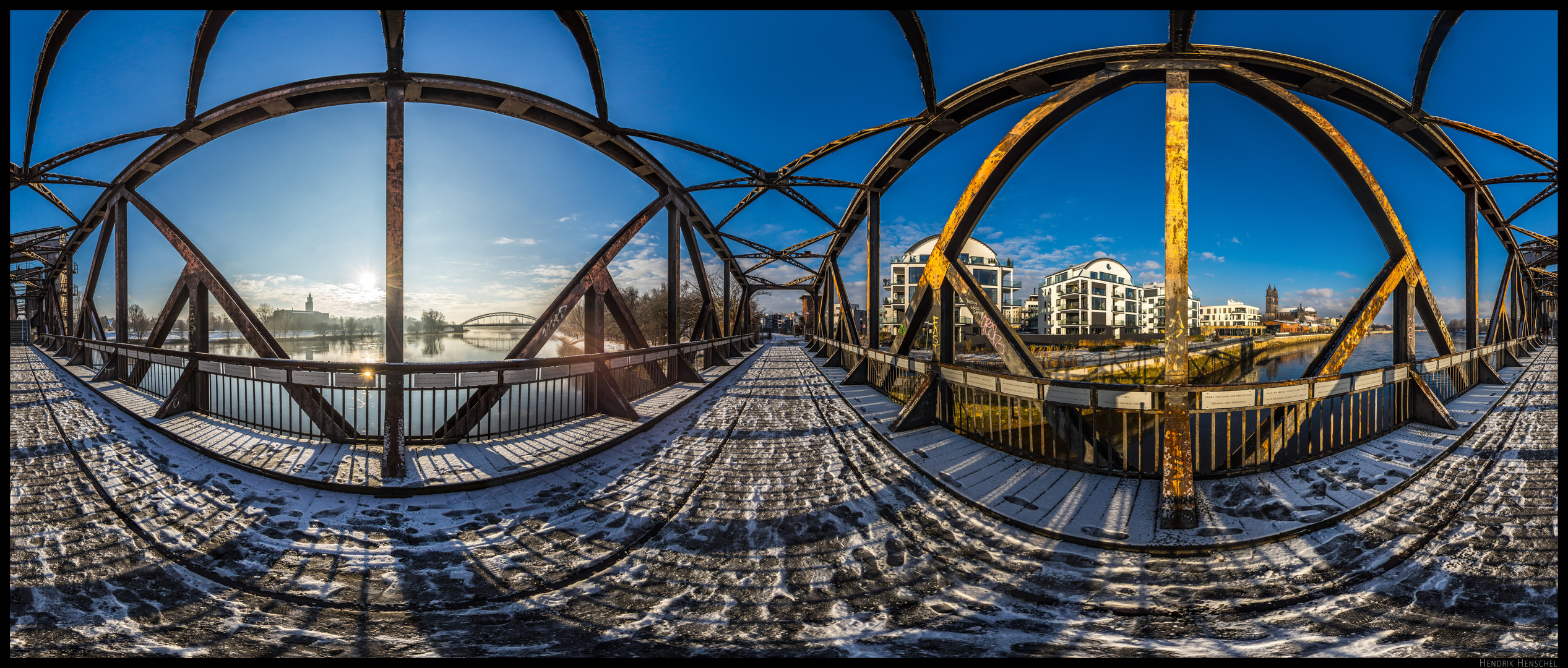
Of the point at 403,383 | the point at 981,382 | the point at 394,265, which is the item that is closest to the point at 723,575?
the point at 981,382

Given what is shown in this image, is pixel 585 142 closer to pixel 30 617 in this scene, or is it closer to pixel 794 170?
pixel 794 170

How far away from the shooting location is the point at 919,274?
39.4 m

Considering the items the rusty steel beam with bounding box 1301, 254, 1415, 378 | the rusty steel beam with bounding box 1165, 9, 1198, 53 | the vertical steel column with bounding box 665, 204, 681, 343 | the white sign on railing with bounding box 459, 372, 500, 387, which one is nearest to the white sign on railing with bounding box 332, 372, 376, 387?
the white sign on railing with bounding box 459, 372, 500, 387

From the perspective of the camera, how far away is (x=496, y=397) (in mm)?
6699

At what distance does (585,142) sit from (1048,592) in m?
9.07

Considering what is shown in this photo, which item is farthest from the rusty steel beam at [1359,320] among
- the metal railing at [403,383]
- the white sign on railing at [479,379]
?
the white sign on railing at [479,379]

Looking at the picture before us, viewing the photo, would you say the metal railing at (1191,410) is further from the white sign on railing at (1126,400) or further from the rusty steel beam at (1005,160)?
the rusty steel beam at (1005,160)

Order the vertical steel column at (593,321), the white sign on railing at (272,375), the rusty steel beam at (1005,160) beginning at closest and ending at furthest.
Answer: the rusty steel beam at (1005,160), the white sign on railing at (272,375), the vertical steel column at (593,321)

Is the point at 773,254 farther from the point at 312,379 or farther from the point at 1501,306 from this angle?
the point at 1501,306

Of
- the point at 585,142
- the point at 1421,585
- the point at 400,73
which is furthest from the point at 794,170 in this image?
the point at 1421,585

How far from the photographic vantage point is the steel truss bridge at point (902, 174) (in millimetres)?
5215

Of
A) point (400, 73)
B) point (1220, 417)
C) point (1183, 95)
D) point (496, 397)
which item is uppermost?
point (400, 73)

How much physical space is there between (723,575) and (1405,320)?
10.0m

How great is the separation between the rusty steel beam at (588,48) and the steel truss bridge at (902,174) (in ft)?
0.07
